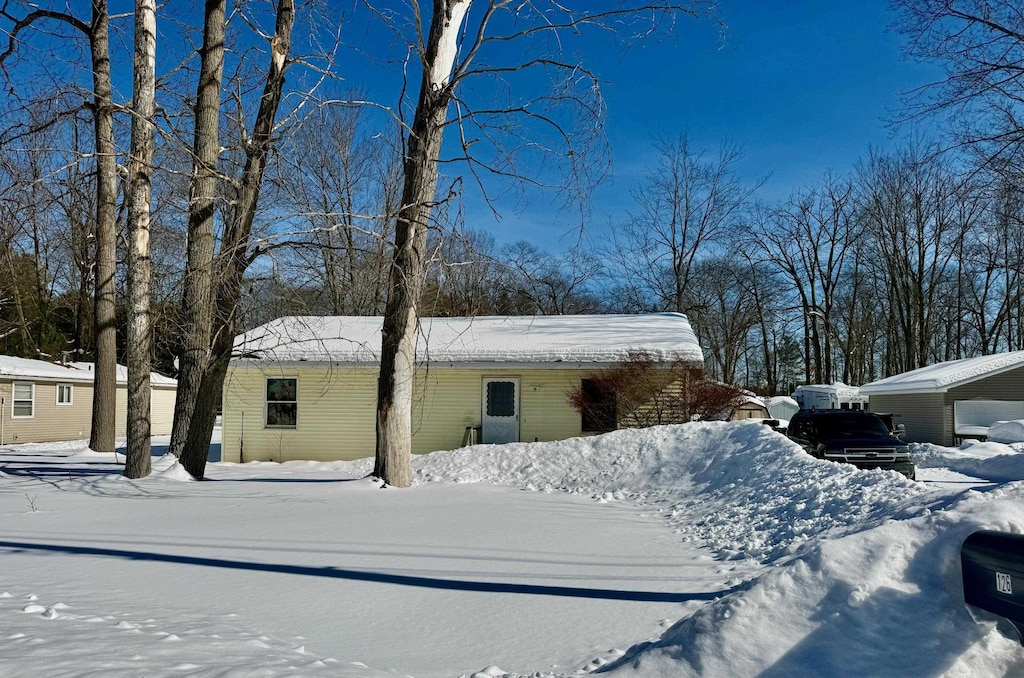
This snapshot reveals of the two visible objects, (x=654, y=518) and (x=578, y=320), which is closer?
(x=654, y=518)

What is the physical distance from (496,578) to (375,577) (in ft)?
3.40

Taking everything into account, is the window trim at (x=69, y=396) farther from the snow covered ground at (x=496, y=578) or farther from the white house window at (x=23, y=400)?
the snow covered ground at (x=496, y=578)

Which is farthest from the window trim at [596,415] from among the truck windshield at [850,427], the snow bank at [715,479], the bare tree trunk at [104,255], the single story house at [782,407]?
the single story house at [782,407]

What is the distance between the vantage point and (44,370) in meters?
27.4

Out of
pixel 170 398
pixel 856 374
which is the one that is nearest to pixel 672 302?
pixel 856 374

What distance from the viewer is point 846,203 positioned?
146ft

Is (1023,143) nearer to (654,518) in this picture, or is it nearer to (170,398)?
(654,518)

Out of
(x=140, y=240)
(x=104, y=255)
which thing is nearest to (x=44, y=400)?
(x=104, y=255)

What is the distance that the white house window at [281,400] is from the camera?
19.8m

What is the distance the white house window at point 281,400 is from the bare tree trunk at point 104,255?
3.85 m

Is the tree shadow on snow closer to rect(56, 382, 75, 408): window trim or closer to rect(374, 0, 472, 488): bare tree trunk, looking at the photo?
rect(374, 0, 472, 488): bare tree trunk

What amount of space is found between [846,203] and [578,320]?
2944 cm

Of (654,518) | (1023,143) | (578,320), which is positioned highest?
(1023,143)

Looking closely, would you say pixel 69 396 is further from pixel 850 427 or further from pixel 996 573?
pixel 996 573
